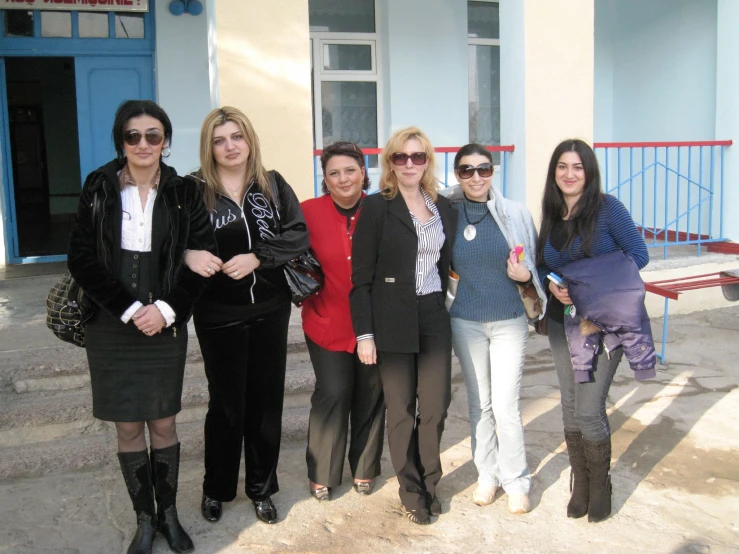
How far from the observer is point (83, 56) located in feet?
24.5

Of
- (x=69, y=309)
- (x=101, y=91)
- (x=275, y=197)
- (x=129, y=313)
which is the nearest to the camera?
(x=129, y=313)

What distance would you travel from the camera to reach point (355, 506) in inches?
139

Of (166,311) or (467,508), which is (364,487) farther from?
(166,311)

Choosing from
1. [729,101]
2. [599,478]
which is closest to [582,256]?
[599,478]

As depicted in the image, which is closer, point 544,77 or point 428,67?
point 544,77

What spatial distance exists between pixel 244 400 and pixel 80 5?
5.67 meters

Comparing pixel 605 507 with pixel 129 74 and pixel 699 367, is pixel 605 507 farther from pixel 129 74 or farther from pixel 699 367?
pixel 129 74

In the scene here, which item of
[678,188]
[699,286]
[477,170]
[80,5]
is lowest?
[699,286]

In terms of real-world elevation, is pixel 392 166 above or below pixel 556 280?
above

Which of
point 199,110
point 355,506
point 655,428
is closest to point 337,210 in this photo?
point 355,506

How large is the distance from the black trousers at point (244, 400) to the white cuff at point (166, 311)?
28 cm

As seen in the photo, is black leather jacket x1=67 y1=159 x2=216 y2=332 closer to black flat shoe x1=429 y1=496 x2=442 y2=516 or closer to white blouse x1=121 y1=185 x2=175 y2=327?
white blouse x1=121 y1=185 x2=175 y2=327

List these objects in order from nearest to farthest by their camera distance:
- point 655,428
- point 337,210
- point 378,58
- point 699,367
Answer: point 337,210, point 655,428, point 699,367, point 378,58

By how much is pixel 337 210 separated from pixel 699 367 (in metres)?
3.66
